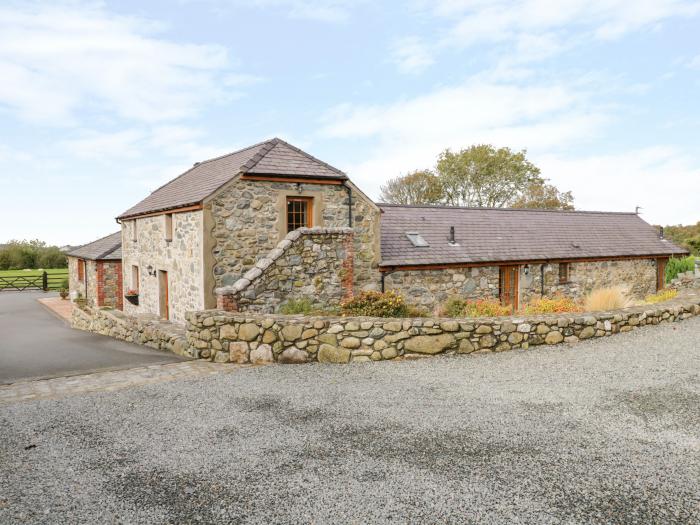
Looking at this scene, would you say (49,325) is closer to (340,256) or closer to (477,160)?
(340,256)

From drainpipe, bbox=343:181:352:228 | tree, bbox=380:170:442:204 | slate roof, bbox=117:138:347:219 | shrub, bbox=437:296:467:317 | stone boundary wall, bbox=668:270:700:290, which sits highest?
tree, bbox=380:170:442:204

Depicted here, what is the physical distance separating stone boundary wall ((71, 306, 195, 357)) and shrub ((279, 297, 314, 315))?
2.47 m

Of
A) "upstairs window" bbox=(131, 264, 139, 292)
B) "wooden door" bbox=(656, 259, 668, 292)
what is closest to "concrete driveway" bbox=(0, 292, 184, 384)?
"upstairs window" bbox=(131, 264, 139, 292)

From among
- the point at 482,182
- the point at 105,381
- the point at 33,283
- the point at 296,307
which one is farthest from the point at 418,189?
the point at 105,381

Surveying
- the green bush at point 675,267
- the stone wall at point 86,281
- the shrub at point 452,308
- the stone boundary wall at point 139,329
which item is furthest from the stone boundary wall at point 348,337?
the green bush at point 675,267

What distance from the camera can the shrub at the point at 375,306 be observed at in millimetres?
12320

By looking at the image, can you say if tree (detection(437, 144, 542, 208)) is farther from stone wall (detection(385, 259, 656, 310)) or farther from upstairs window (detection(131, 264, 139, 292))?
upstairs window (detection(131, 264, 139, 292))

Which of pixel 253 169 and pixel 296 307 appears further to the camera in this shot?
pixel 253 169

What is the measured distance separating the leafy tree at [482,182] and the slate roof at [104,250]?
28908 mm

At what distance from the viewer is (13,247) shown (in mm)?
51125

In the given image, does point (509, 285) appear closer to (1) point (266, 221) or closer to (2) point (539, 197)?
(1) point (266, 221)

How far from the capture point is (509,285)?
62.2ft

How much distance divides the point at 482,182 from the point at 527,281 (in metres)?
30.5

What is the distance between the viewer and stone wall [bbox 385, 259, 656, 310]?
16.5 m
